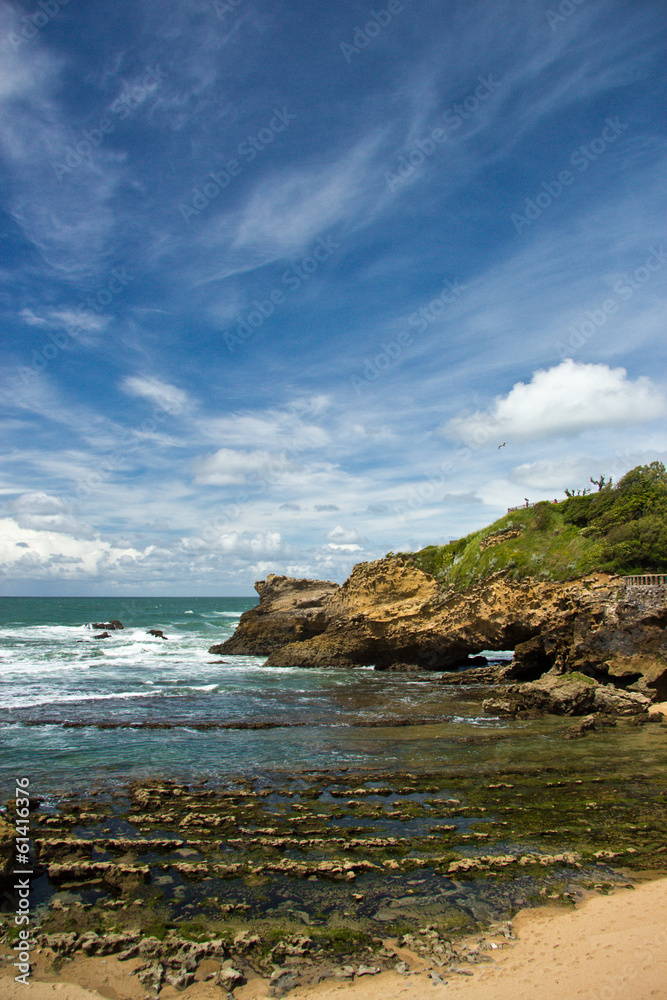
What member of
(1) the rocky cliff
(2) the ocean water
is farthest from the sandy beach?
(1) the rocky cliff

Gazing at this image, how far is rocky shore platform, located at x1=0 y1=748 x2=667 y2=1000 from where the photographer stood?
7.90 metres

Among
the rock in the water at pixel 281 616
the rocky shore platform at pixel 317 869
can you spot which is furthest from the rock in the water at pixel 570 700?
the rock in the water at pixel 281 616

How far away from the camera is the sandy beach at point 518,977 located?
23.6ft

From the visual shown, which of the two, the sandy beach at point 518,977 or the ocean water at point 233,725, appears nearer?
the sandy beach at point 518,977

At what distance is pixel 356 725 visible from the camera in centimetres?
2280

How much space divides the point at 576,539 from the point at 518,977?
105 feet

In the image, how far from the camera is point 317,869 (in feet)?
34.0

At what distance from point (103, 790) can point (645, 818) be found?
13.8 meters

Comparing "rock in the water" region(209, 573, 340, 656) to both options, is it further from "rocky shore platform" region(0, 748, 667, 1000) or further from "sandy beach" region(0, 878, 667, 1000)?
"sandy beach" region(0, 878, 667, 1000)

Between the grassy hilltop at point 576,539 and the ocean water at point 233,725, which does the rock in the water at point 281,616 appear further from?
the grassy hilltop at point 576,539

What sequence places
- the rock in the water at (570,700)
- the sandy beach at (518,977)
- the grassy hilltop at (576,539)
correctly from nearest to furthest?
the sandy beach at (518,977), the rock in the water at (570,700), the grassy hilltop at (576,539)

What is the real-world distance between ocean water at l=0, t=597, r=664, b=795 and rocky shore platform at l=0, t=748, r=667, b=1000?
211 centimetres

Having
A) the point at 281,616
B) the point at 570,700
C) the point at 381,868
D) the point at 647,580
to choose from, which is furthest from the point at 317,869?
the point at 281,616

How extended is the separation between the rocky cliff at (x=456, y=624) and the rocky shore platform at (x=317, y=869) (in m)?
12.2
